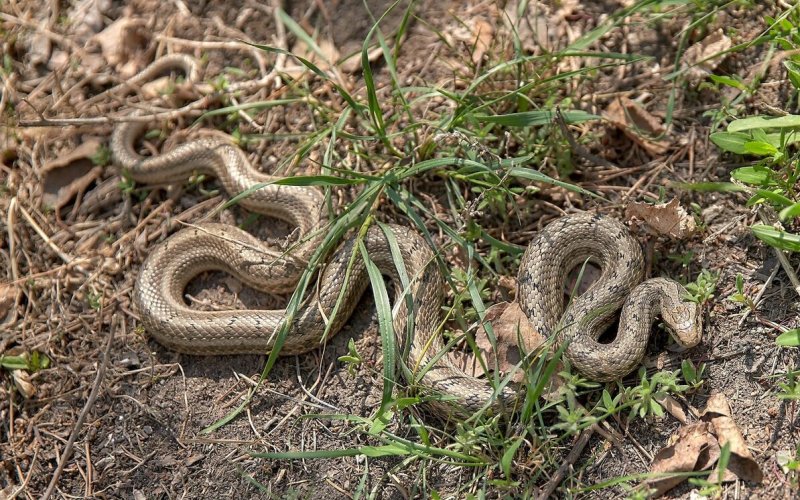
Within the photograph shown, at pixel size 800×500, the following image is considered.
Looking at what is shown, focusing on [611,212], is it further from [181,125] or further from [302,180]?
[181,125]

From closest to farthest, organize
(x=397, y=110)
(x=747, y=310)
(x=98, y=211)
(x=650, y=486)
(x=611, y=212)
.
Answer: (x=650, y=486)
(x=747, y=310)
(x=611, y=212)
(x=397, y=110)
(x=98, y=211)

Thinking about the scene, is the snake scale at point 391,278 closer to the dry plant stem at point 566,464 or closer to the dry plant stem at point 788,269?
the dry plant stem at point 566,464

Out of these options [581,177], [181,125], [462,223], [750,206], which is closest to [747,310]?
[750,206]

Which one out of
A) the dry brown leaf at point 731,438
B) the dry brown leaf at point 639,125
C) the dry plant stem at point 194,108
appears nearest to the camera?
the dry brown leaf at point 731,438

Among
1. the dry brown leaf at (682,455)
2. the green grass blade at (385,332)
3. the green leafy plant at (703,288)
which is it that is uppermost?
→ the green leafy plant at (703,288)

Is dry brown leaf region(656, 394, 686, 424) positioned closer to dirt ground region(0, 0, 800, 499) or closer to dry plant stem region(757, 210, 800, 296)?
dirt ground region(0, 0, 800, 499)

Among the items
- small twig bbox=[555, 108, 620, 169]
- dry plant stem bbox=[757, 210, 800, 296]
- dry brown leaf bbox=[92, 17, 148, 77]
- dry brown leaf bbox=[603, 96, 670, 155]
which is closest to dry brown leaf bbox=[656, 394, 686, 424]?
dry plant stem bbox=[757, 210, 800, 296]

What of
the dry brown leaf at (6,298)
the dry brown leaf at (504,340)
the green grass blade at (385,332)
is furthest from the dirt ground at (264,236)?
the green grass blade at (385,332)
